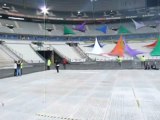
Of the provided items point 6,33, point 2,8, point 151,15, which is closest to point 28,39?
point 6,33

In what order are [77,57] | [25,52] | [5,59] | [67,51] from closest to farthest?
[5,59] → [25,52] → [77,57] → [67,51]

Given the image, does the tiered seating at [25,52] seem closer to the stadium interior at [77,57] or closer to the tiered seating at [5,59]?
the stadium interior at [77,57]

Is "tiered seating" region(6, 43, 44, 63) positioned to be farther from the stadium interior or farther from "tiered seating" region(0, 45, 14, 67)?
"tiered seating" region(0, 45, 14, 67)

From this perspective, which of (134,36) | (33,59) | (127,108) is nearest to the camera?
(127,108)

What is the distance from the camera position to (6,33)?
131 ft

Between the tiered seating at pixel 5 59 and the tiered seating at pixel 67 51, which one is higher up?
the tiered seating at pixel 67 51

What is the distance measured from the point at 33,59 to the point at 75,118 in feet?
102

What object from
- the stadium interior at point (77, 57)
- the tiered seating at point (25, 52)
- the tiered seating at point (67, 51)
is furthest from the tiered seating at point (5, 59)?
the tiered seating at point (67, 51)

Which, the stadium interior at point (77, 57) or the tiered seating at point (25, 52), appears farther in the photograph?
the tiered seating at point (25, 52)

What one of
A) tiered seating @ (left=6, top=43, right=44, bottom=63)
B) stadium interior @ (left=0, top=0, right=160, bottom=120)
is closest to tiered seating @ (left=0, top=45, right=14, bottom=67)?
stadium interior @ (left=0, top=0, right=160, bottom=120)

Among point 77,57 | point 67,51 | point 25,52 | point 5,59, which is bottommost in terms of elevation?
point 5,59

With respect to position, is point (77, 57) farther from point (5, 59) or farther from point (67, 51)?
point (5, 59)

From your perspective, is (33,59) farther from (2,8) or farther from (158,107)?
(158,107)

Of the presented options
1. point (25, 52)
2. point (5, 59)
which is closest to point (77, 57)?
point (25, 52)
